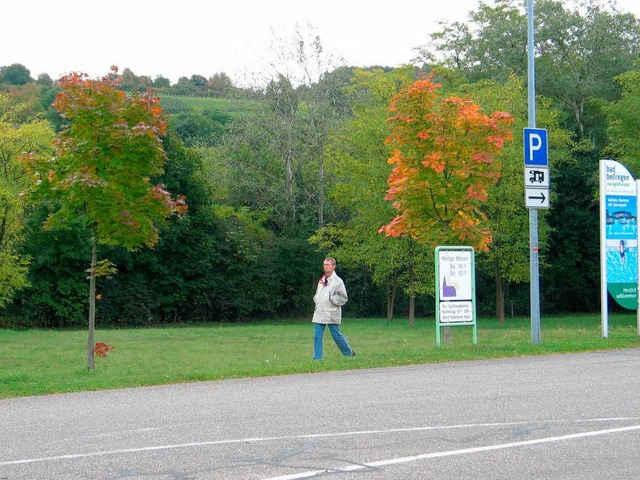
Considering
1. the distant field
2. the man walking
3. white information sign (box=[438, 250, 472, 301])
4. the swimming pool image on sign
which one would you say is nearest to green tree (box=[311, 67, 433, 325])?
the swimming pool image on sign

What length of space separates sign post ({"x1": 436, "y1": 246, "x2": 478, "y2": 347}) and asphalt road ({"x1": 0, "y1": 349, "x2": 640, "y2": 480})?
195 inches

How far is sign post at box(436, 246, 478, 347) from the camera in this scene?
1856cm

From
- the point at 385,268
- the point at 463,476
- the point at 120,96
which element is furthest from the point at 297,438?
the point at 385,268

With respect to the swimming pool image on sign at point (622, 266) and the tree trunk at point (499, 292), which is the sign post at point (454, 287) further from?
the tree trunk at point (499, 292)

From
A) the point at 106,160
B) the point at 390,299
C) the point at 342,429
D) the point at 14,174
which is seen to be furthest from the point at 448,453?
the point at 390,299

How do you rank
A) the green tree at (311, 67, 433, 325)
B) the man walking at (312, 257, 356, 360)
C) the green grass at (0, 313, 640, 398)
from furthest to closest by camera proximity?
the green tree at (311, 67, 433, 325) → the man walking at (312, 257, 356, 360) → the green grass at (0, 313, 640, 398)

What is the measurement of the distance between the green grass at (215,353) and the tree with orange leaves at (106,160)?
303cm

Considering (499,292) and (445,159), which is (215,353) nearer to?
(445,159)

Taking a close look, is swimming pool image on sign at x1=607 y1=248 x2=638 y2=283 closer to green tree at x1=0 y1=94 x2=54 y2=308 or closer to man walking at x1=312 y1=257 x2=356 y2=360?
man walking at x1=312 y1=257 x2=356 y2=360

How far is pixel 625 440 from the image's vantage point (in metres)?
8.17

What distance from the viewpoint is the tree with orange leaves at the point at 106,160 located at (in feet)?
54.0

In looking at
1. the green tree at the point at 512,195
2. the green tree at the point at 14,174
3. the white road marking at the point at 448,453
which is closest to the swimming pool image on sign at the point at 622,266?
the white road marking at the point at 448,453

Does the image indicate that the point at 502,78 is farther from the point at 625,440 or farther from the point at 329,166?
the point at 625,440

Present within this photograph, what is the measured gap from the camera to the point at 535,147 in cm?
1903
